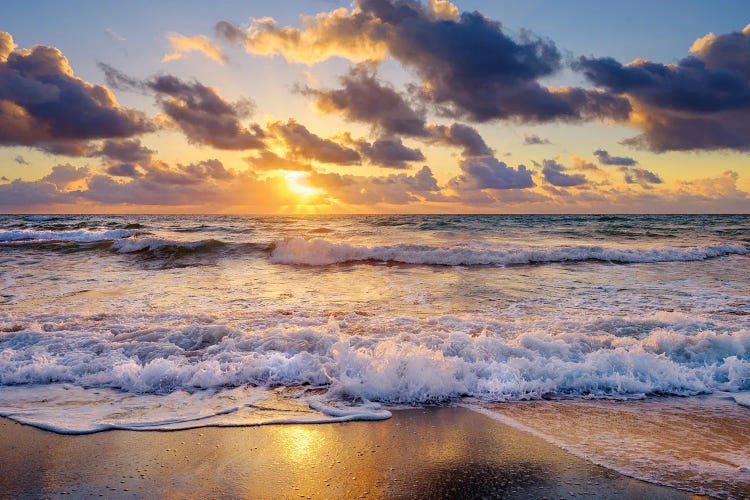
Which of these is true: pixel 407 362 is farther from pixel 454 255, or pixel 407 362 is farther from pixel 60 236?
pixel 60 236

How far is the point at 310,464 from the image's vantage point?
3656 millimetres

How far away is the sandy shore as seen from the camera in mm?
3283

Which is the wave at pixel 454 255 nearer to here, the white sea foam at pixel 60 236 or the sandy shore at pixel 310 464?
the sandy shore at pixel 310 464

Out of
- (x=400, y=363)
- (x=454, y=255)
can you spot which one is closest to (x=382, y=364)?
(x=400, y=363)

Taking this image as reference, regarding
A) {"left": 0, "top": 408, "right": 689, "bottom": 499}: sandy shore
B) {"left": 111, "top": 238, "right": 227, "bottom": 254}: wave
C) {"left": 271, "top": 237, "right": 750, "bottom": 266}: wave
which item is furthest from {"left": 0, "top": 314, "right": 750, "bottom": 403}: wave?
{"left": 111, "top": 238, "right": 227, "bottom": 254}: wave

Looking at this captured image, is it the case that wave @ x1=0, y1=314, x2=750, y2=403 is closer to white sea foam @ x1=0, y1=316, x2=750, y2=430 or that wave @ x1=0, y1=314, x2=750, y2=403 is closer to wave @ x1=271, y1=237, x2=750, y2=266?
white sea foam @ x1=0, y1=316, x2=750, y2=430

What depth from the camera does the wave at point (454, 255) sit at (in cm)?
1922

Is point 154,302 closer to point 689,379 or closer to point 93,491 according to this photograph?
point 93,491

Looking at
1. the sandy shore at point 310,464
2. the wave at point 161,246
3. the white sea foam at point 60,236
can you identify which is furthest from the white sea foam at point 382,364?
the white sea foam at point 60,236

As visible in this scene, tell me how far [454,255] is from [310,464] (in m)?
16.7

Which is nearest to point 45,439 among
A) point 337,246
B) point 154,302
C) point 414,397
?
point 414,397

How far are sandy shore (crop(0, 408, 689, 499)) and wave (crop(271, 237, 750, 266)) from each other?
14.4 m

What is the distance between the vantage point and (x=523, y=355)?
612 centimetres

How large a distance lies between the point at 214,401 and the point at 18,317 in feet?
20.6
